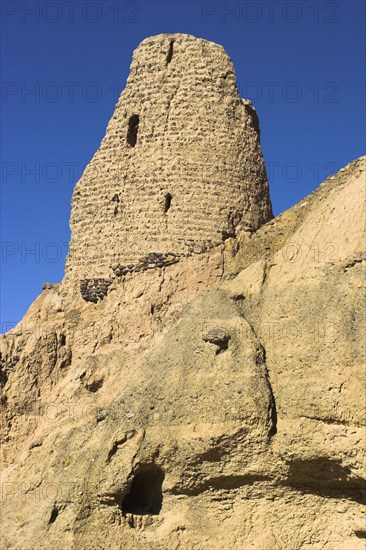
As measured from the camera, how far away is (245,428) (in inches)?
446

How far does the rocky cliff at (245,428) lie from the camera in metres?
11.0

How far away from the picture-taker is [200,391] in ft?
38.5

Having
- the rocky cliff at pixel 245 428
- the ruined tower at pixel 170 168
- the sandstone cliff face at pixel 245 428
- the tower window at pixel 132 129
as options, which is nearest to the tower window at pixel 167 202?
the ruined tower at pixel 170 168

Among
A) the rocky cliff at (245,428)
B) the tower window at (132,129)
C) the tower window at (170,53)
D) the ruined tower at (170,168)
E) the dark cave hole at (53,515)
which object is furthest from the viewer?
the tower window at (170,53)

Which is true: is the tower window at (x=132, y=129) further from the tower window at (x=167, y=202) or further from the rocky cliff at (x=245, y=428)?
the rocky cliff at (x=245, y=428)

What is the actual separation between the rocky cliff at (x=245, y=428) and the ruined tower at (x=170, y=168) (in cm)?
225

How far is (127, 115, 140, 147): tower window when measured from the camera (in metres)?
16.5

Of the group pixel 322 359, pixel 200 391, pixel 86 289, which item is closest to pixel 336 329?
pixel 322 359

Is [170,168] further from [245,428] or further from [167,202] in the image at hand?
[245,428]

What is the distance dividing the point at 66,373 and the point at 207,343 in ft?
15.2

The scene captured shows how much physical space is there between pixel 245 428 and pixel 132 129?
7346 mm

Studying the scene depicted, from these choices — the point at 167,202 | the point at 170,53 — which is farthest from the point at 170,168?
the point at 170,53

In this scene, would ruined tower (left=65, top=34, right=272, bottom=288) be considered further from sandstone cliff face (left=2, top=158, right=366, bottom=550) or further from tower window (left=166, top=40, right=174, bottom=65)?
sandstone cliff face (left=2, top=158, right=366, bottom=550)

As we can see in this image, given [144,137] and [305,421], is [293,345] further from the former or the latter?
[144,137]
